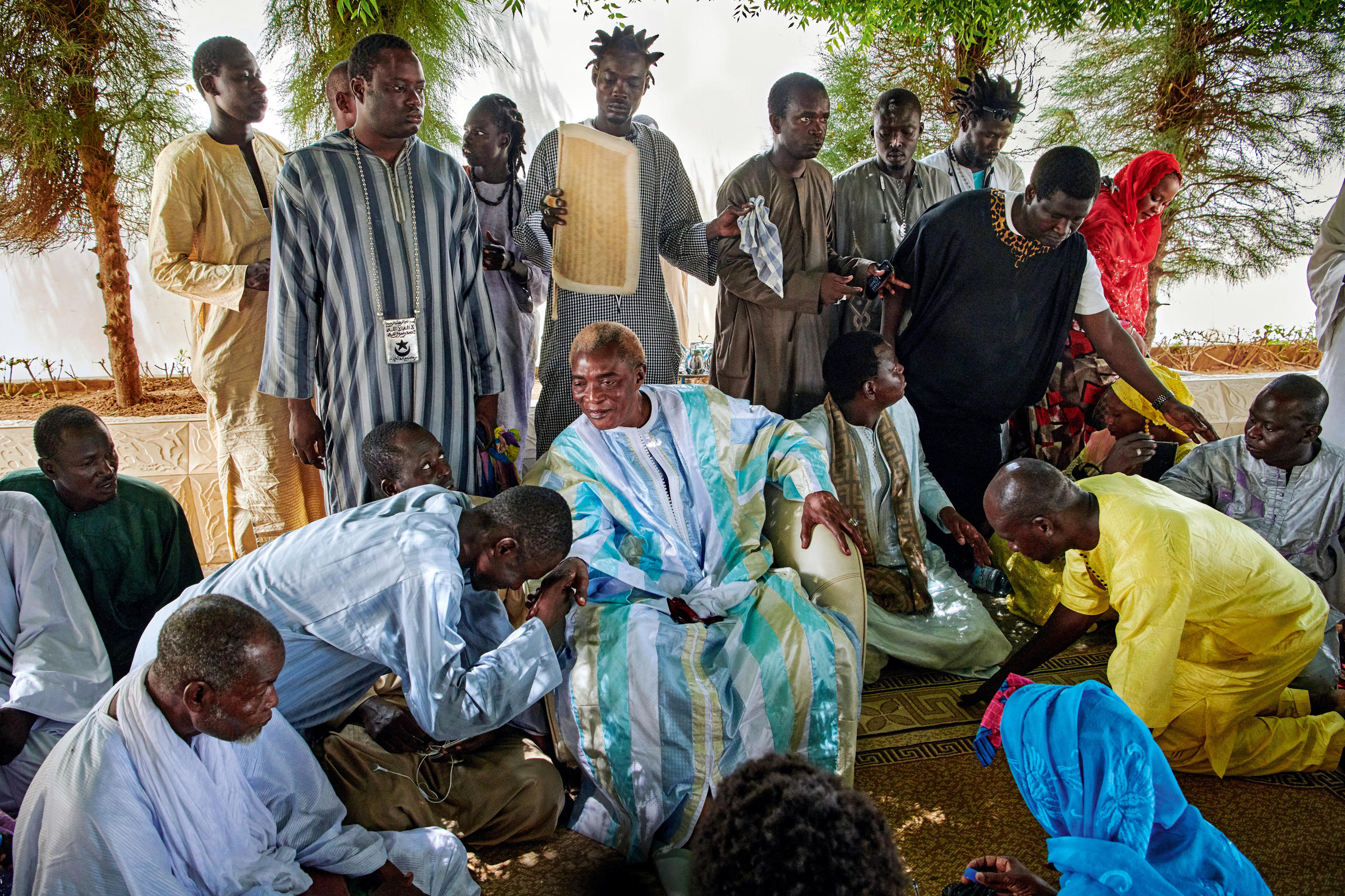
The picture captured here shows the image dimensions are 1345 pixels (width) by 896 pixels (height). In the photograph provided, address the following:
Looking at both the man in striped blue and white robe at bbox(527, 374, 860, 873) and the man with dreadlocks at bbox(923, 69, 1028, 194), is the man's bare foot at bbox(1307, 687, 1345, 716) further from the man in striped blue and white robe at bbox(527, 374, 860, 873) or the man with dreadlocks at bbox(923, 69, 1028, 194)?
the man with dreadlocks at bbox(923, 69, 1028, 194)

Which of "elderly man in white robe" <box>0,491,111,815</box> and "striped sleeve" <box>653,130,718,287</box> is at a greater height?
"striped sleeve" <box>653,130,718,287</box>

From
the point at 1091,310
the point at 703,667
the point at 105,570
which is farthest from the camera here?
the point at 1091,310

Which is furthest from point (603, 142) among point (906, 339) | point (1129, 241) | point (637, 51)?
point (1129, 241)

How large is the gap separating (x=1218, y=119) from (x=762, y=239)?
6.76 m

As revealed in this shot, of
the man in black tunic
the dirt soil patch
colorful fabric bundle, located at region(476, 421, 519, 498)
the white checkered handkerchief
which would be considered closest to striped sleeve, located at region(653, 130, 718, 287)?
the white checkered handkerchief

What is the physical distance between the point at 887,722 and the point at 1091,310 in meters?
2.45

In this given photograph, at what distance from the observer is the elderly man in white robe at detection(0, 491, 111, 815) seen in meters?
2.35

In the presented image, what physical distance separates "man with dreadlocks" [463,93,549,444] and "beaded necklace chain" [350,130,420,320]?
3.01 ft

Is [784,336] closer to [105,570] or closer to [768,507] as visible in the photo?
[768,507]

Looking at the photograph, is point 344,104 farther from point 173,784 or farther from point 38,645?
point 173,784

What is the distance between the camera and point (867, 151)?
27.2ft

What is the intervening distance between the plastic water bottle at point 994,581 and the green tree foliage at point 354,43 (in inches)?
191

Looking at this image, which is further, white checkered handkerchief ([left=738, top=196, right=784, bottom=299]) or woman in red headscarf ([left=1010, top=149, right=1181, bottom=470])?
woman in red headscarf ([left=1010, top=149, right=1181, bottom=470])

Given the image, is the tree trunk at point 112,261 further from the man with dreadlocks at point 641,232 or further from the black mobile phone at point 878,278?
the black mobile phone at point 878,278
